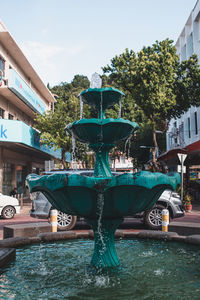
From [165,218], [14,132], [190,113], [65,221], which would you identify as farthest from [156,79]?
[190,113]

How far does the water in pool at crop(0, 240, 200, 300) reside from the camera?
4059 mm

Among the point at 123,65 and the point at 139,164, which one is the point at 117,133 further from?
the point at 139,164

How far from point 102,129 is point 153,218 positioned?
20.2 feet

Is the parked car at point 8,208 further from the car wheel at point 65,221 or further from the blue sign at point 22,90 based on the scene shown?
the blue sign at point 22,90

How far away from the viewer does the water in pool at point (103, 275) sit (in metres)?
4.06

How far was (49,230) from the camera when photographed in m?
8.23

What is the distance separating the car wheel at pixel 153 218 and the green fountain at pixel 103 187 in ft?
17.4

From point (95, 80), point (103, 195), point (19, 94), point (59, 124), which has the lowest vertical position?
point (103, 195)

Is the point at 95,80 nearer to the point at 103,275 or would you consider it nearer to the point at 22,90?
the point at 103,275

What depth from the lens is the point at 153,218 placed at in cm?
1038

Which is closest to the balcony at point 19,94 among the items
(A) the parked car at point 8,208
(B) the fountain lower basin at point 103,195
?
(A) the parked car at point 8,208

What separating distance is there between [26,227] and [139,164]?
129ft

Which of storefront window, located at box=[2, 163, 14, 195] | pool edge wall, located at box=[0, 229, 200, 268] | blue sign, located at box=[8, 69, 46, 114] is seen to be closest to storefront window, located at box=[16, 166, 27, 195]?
storefront window, located at box=[2, 163, 14, 195]

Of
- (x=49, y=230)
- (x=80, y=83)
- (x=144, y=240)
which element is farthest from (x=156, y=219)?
(x=80, y=83)
